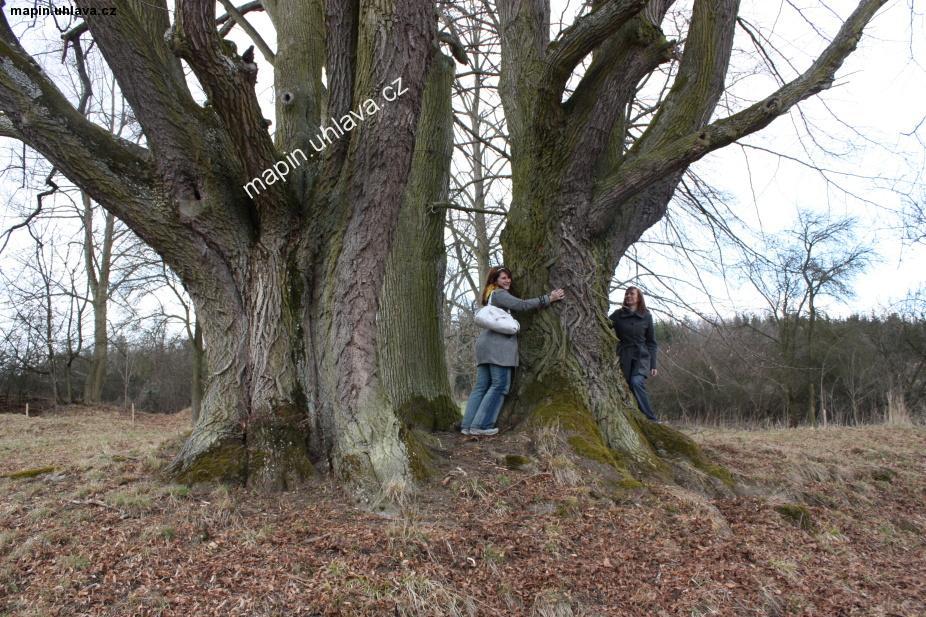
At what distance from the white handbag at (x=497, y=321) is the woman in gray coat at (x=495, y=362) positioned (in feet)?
0.27

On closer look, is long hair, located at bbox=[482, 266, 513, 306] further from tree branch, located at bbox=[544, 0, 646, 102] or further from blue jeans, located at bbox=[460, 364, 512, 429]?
tree branch, located at bbox=[544, 0, 646, 102]

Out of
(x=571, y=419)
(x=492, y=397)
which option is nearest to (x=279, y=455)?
(x=492, y=397)

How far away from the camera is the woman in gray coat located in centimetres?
496

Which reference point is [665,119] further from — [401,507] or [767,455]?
[401,507]

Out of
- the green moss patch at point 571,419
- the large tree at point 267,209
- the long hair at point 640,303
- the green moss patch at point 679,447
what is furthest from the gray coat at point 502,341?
the long hair at point 640,303

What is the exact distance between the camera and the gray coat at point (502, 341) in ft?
16.3

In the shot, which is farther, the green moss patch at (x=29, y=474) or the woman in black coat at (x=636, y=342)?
the woman in black coat at (x=636, y=342)

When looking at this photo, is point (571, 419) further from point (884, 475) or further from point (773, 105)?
point (884, 475)

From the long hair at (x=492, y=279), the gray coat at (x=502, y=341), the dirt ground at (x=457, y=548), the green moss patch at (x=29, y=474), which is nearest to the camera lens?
the dirt ground at (x=457, y=548)

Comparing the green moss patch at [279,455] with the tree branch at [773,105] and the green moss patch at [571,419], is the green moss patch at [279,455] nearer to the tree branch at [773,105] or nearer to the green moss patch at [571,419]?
the green moss patch at [571,419]

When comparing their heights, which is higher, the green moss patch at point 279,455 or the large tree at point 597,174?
the large tree at point 597,174
